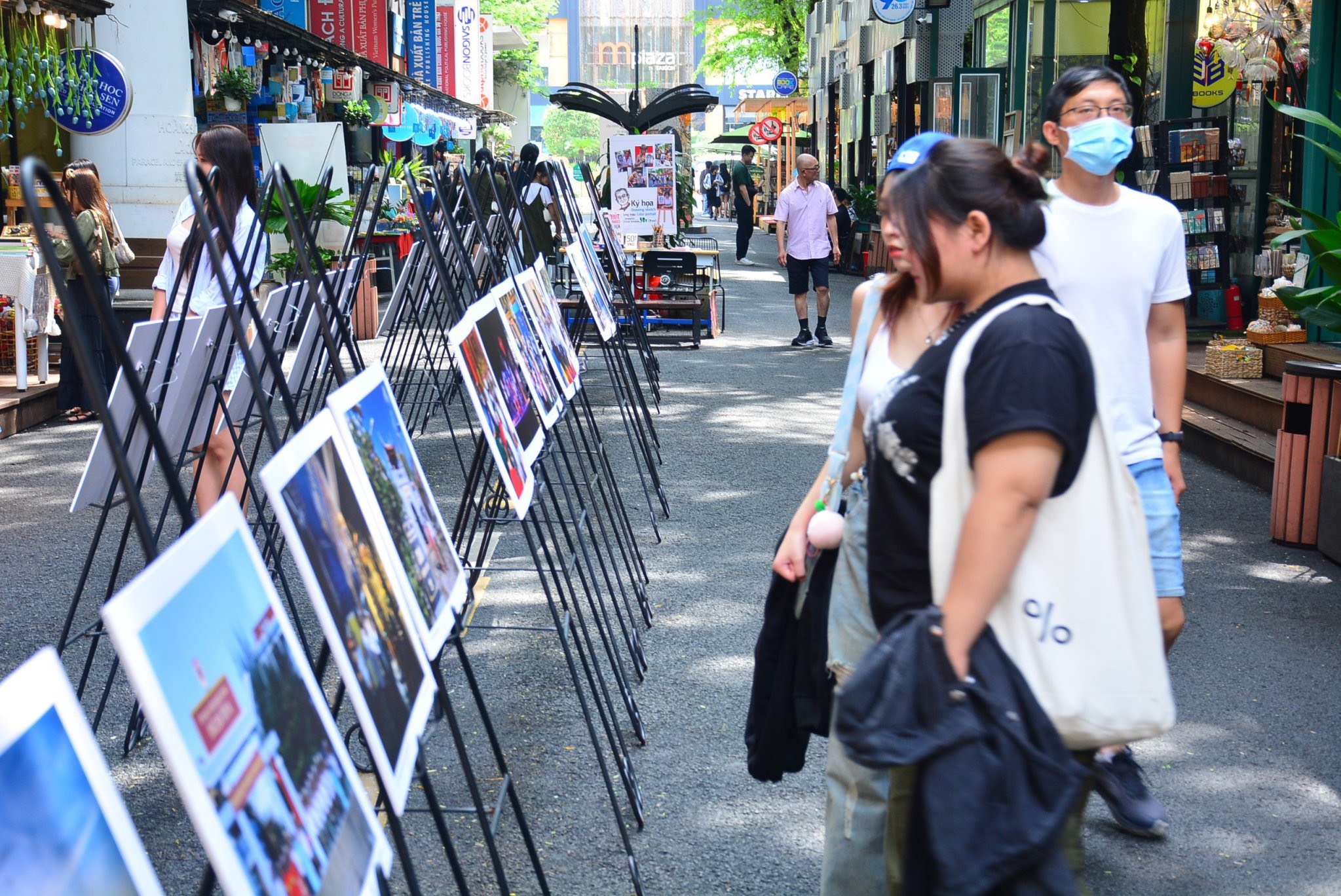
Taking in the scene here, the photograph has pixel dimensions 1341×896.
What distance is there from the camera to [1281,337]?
9695 millimetres

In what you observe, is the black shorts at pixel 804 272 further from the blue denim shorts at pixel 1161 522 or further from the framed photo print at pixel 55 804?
the framed photo print at pixel 55 804

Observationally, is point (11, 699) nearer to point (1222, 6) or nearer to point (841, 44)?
point (1222, 6)

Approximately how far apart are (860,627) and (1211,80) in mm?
13108

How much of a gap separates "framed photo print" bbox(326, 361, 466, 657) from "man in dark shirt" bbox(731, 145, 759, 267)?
908 inches

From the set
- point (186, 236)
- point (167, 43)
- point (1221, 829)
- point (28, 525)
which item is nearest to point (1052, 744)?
point (1221, 829)

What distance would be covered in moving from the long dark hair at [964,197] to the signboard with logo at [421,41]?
1169 inches

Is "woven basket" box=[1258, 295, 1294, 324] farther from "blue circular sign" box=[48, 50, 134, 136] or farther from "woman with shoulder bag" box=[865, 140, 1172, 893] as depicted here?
"blue circular sign" box=[48, 50, 134, 136]

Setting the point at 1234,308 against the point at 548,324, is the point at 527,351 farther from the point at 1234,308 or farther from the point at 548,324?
the point at 1234,308

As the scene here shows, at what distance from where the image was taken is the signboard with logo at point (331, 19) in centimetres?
2245

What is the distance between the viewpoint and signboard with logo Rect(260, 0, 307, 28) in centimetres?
1986

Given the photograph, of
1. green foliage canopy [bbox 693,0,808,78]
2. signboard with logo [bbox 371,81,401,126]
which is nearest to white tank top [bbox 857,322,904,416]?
signboard with logo [bbox 371,81,401,126]

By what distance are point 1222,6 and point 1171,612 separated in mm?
11551

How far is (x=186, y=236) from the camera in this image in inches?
223

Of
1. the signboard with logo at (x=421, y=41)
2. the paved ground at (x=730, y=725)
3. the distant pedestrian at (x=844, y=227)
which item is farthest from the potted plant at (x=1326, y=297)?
the signboard with logo at (x=421, y=41)
